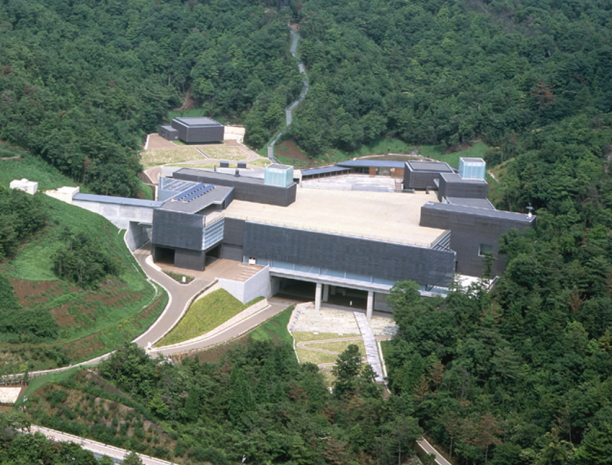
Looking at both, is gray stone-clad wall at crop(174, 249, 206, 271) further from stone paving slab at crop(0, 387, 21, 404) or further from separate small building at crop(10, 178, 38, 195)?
stone paving slab at crop(0, 387, 21, 404)

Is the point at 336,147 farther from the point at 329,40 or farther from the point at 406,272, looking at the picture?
the point at 406,272

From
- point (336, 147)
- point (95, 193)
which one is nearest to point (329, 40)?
point (336, 147)

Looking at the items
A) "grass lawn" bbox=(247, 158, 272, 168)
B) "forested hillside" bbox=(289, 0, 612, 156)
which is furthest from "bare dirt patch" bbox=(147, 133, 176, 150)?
"forested hillside" bbox=(289, 0, 612, 156)

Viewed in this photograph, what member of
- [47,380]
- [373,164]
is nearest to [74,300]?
[47,380]

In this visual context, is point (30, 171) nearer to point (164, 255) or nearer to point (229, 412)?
point (164, 255)

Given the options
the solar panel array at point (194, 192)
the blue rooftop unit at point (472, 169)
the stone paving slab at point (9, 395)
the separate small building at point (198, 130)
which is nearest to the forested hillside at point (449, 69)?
the separate small building at point (198, 130)

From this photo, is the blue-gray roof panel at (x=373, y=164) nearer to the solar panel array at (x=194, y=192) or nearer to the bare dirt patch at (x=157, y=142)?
the bare dirt patch at (x=157, y=142)
